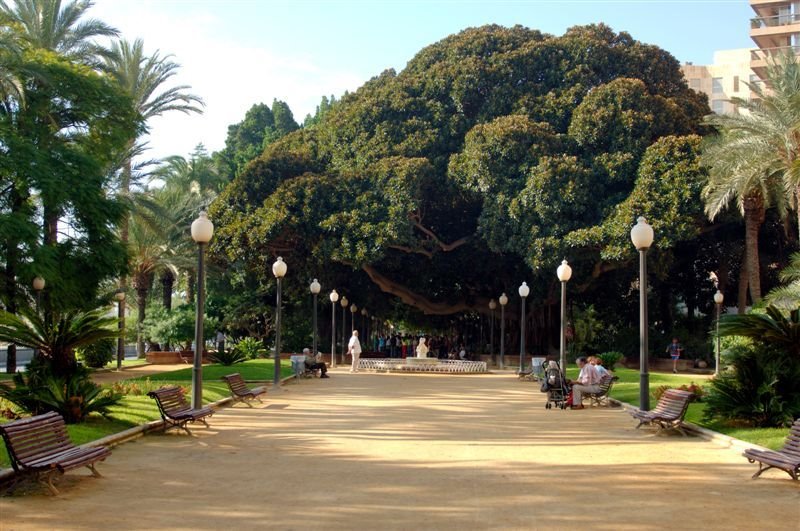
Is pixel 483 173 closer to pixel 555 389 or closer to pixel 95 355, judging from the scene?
pixel 95 355

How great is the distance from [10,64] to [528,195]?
19.9 m

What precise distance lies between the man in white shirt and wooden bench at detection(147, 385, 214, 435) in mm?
8102

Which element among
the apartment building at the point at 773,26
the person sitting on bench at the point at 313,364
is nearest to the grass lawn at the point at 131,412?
the person sitting on bench at the point at 313,364

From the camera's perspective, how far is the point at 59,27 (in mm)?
32812

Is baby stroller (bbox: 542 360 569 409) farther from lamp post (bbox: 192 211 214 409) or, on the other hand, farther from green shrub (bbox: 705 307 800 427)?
lamp post (bbox: 192 211 214 409)

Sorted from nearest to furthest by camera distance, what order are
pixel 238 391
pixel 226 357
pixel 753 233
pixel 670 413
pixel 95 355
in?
1. pixel 670 413
2. pixel 238 391
3. pixel 226 357
4. pixel 753 233
5. pixel 95 355

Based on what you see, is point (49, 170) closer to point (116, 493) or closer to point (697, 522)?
point (116, 493)

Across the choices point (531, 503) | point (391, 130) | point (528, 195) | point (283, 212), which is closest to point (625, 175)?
point (528, 195)

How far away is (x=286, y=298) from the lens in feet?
154

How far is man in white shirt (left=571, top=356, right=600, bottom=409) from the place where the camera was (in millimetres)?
18188

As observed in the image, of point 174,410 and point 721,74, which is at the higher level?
point 721,74

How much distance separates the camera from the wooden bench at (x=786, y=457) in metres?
9.12

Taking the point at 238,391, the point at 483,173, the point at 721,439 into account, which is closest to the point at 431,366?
the point at 483,173

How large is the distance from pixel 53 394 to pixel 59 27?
24111 mm
